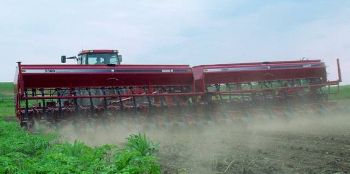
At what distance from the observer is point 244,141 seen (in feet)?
36.2

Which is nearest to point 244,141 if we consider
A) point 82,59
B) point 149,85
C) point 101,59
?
point 149,85

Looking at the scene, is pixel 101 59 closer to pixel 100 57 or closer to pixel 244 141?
pixel 100 57

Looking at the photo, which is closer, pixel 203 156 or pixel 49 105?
pixel 203 156

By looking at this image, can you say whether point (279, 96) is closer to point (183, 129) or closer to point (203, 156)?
point (183, 129)

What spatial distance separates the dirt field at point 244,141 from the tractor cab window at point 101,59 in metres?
3.57

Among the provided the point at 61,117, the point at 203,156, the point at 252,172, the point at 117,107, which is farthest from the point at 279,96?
the point at 252,172

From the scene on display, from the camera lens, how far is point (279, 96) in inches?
660

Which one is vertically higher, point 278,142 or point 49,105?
point 49,105

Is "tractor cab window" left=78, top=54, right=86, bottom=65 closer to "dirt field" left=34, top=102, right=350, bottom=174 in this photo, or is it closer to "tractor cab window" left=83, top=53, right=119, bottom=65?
"tractor cab window" left=83, top=53, right=119, bottom=65

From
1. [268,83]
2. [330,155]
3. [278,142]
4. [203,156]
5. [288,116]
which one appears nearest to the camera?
[330,155]

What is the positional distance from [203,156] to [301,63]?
1038cm

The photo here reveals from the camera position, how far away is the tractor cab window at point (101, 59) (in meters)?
17.0

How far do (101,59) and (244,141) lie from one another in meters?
7.71

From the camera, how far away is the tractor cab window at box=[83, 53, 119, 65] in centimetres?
1695
